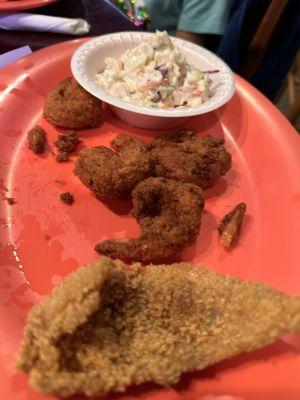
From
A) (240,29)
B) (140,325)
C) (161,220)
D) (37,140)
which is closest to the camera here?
(140,325)

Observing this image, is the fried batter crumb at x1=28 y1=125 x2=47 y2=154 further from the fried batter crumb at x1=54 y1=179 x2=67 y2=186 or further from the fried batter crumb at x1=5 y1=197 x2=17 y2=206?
the fried batter crumb at x1=5 y1=197 x2=17 y2=206

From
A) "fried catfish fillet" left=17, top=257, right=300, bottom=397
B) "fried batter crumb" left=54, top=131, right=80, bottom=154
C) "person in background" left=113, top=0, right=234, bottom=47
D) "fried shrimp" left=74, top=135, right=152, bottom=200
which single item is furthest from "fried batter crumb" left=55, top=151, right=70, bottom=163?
"person in background" left=113, top=0, right=234, bottom=47

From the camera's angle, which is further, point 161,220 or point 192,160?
point 192,160

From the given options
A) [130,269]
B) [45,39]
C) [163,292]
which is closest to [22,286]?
[130,269]

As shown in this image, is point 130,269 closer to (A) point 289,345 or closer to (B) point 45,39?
(A) point 289,345

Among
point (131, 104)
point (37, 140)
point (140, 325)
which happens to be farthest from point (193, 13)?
point (140, 325)

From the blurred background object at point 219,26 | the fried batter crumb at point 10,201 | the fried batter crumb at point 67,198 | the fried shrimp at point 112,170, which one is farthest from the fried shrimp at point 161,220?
the blurred background object at point 219,26

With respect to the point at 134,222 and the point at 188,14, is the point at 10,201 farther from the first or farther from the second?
the point at 188,14
